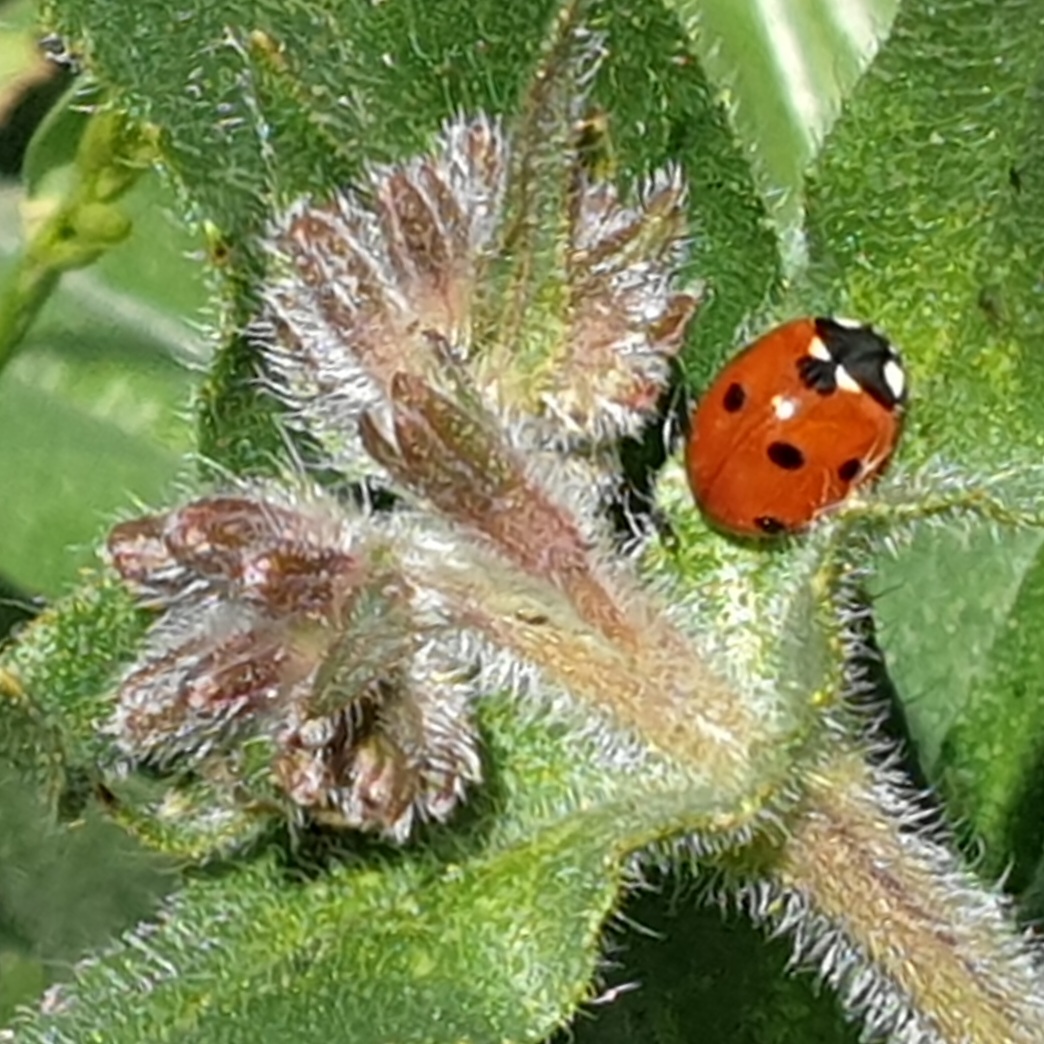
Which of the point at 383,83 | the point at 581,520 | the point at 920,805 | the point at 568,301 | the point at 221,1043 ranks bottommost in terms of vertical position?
the point at 920,805

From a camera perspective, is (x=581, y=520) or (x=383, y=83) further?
(x=383, y=83)

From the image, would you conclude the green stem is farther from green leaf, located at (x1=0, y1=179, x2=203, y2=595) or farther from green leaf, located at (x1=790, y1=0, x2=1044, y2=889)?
green leaf, located at (x1=790, y1=0, x2=1044, y2=889)

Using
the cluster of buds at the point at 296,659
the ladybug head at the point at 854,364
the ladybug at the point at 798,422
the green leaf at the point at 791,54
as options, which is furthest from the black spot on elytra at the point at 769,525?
the green leaf at the point at 791,54

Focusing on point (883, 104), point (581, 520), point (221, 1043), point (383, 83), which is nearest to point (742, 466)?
point (581, 520)

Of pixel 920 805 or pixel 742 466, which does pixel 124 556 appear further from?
pixel 920 805

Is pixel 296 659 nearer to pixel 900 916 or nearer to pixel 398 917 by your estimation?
pixel 398 917

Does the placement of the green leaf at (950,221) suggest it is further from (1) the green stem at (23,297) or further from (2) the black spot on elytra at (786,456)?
(1) the green stem at (23,297)
